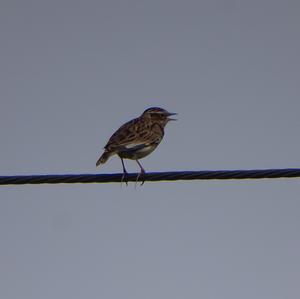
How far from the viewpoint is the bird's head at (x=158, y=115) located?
15.8m

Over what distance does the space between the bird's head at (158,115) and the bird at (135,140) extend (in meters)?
0.11

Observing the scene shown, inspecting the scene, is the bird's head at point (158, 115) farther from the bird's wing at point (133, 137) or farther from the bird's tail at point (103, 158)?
the bird's tail at point (103, 158)

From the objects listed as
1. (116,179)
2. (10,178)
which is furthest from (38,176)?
(116,179)

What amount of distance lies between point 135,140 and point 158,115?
8.13 feet

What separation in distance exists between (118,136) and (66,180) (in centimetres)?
415

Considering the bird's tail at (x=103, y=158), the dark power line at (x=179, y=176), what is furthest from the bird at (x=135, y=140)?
the dark power line at (x=179, y=176)

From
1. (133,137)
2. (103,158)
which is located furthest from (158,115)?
(103,158)

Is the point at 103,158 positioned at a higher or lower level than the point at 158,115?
lower

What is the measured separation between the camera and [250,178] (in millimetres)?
9273

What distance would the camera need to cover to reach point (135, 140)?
1373 centimetres

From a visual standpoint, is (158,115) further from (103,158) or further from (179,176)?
(179,176)

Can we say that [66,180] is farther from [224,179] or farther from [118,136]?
[118,136]

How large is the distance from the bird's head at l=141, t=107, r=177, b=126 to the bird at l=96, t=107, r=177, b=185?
105mm

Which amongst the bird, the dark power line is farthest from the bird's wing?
the dark power line
